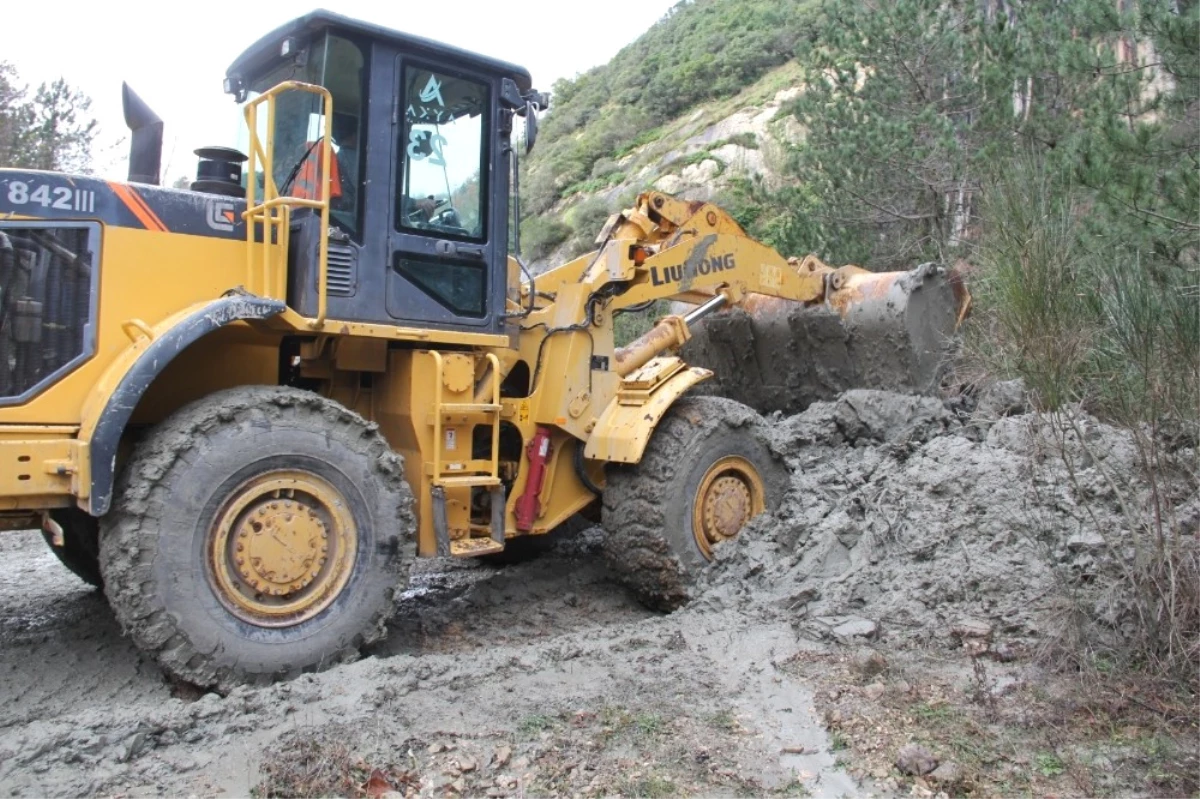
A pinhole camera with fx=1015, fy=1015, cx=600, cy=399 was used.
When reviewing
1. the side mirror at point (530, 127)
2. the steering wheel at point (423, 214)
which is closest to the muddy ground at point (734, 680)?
the steering wheel at point (423, 214)

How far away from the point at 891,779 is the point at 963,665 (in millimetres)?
1136

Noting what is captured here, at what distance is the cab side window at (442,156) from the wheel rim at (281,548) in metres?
1.50

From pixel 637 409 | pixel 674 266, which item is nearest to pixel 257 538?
pixel 637 409

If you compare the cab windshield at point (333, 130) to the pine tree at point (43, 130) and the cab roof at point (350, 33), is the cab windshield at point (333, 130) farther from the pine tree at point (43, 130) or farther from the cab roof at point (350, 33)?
the pine tree at point (43, 130)

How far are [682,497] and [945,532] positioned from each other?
1.49 metres

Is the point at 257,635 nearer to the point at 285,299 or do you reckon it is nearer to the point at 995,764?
the point at 285,299

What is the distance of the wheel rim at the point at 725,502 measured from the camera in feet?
20.1

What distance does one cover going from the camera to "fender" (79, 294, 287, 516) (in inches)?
159

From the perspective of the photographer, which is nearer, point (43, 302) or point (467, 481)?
point (43, 302)

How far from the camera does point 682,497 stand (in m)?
6.01

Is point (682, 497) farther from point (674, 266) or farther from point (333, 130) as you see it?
point (333, 130)

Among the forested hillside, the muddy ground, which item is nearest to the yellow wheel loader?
the muddy ground

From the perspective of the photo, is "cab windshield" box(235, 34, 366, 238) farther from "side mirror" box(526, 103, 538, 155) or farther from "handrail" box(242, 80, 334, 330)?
"side mirror" box(526, 103, 538, 155)

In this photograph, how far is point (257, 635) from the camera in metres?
4.35
